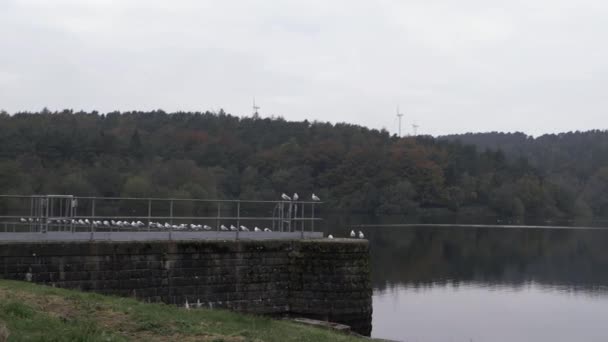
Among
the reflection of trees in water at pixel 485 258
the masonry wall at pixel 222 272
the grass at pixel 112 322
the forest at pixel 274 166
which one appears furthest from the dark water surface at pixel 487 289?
the forest at pixel 274 166

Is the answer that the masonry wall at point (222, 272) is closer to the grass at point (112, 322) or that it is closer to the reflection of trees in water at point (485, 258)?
the grass at point (112, 322)

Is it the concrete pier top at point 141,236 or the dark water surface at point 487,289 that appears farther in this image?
the dark water surface at point 487,289

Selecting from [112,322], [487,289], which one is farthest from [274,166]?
[112,322]

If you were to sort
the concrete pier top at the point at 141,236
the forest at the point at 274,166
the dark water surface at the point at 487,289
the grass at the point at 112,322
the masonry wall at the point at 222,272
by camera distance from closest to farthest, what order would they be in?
1. the grass at the point at 112,322
2. the masonry wall at the point at 222,272
3. the concrete pier top at the point at 141,236
4. the dark water surface at the point at 487,289
5. the forest at the point at 274,166

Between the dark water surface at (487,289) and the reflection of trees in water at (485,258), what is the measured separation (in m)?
0.08

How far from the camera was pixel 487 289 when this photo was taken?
164ft

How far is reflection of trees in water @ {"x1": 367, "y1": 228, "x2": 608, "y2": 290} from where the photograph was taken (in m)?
54.6

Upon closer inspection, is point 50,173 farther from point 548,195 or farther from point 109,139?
point 548,195

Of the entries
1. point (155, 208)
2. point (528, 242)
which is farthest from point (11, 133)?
point (528, 242)

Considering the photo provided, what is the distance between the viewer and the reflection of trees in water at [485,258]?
54.6 meters

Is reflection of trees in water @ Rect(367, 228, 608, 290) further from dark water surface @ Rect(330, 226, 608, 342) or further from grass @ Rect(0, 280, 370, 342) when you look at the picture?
grass @ Rect(0, 280, 370, 342)

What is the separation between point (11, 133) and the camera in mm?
105875

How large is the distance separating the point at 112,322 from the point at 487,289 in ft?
126

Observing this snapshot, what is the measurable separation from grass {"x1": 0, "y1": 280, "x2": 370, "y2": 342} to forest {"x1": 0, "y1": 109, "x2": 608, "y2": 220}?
70.4 metres
